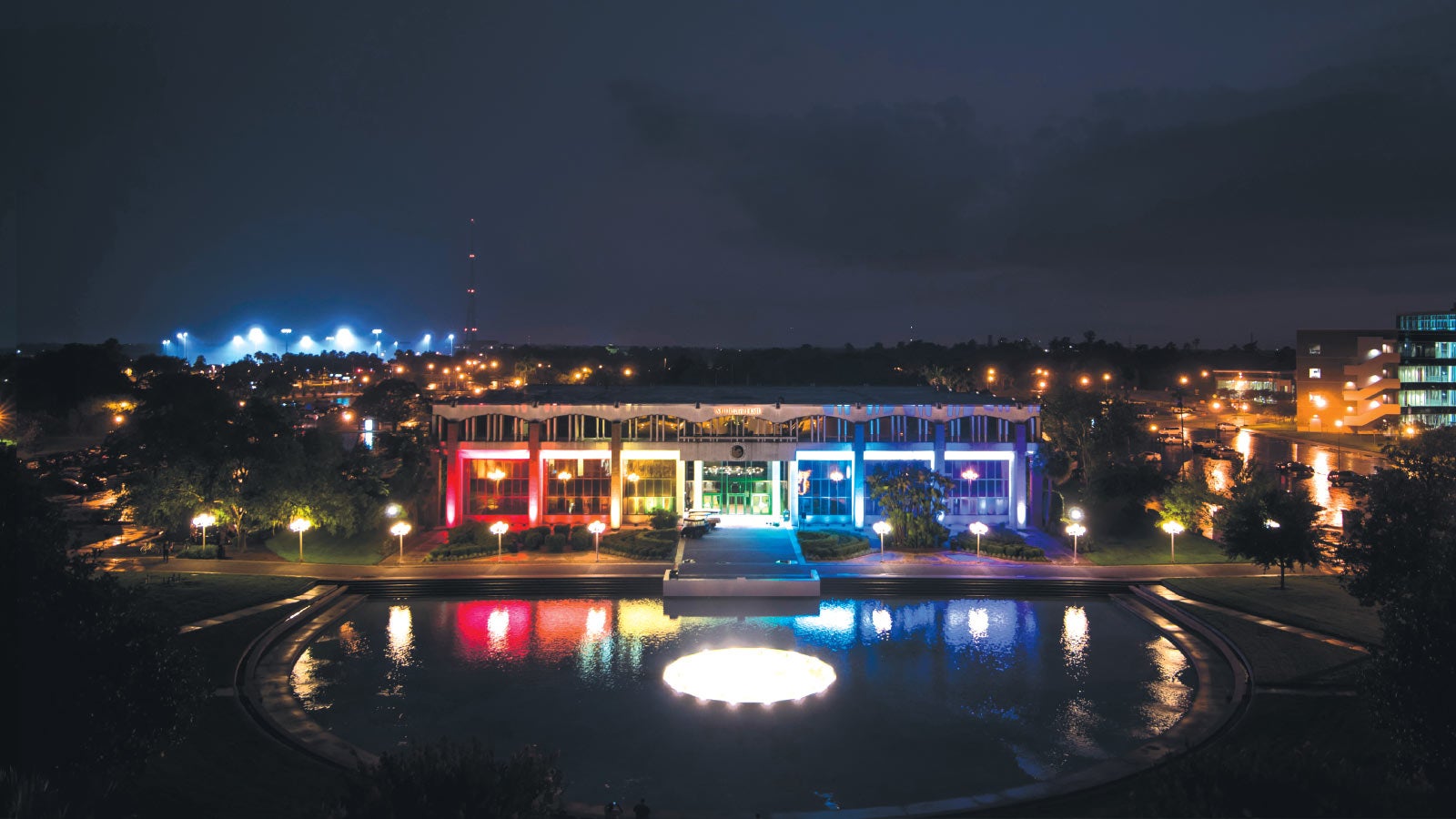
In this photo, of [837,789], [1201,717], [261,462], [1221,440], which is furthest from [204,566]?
[1221,440]

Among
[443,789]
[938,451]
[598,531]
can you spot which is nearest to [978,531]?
[938,451]

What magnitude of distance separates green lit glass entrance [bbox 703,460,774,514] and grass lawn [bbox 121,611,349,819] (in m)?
29.7

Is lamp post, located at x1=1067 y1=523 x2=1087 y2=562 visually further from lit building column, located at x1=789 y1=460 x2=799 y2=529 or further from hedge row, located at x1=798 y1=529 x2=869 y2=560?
lit building column, located at x1=789 y1=460 x2=799 y2=529

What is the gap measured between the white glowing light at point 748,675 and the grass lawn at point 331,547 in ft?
69.0

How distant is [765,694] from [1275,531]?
76.5 ft

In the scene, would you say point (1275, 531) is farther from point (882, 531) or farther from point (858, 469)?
point (858, 469)

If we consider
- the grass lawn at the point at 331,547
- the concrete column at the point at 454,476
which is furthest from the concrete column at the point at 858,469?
the grass lawn at the point at 331,547

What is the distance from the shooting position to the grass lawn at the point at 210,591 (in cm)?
3353

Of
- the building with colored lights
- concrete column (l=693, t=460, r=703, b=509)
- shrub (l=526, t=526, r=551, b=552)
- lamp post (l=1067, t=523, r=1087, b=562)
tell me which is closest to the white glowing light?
shrub (l=526, t=526, r=551, b=552)

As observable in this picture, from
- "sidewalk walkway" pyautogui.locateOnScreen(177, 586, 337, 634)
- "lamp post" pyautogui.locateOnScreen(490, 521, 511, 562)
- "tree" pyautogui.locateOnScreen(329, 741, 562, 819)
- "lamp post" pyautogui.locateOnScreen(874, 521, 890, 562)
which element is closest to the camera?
"tree" pyautogui.locateOnScreen(329, 741, 562, 819)

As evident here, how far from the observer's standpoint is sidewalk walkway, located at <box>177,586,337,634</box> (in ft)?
105

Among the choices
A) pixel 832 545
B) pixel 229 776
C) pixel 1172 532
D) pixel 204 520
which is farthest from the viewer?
pixel 832 545

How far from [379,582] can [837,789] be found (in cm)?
2586

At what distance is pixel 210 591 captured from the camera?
1415 inches
